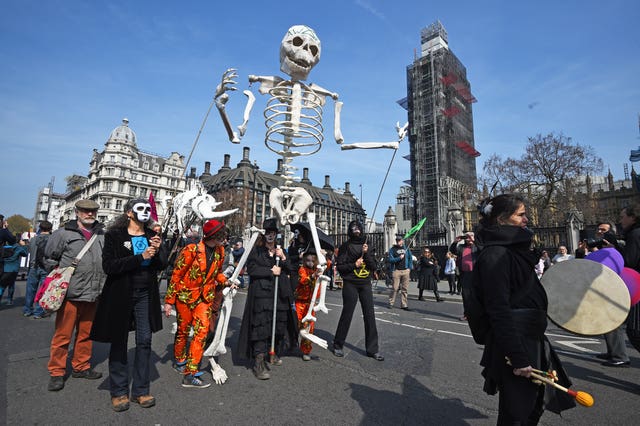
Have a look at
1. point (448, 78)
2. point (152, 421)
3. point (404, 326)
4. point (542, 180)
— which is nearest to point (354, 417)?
point (152, 421)

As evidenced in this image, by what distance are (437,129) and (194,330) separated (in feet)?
167

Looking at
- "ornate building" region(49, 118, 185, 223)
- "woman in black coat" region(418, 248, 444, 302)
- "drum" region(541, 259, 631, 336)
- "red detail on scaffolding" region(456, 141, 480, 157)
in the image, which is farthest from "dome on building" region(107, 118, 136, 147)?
"drum" region(541, 259, 631, 336)

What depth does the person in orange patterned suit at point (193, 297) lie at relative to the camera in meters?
3.98

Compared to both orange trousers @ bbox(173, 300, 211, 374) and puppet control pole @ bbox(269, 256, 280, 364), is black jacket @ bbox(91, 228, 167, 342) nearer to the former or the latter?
orange trousers @ bbox(173, 300, 211, 374)

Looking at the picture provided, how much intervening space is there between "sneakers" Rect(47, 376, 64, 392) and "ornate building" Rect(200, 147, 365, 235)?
36372mm

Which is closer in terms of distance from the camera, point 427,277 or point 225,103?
point 225,103

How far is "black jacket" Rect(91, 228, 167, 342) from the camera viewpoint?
3350mm

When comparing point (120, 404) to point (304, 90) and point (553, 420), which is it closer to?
point (553, 420)

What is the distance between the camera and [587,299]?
2588 millimetres

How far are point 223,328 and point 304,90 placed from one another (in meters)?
4.95

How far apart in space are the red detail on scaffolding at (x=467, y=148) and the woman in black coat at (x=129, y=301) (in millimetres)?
54427

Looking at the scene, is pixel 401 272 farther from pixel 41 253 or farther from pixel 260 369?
pixel 41 253

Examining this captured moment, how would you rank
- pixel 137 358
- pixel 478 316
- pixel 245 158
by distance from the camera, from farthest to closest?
pixel 245 158 < pixel 137 358 < pixel 478 316

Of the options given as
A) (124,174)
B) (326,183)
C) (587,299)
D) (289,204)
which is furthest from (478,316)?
(326,183)
